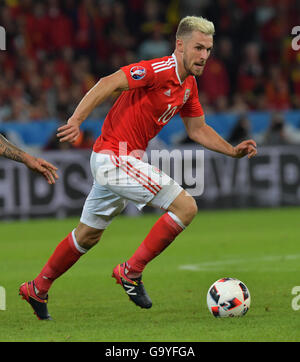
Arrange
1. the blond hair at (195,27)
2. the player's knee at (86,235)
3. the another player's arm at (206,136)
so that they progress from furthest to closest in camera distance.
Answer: the another player's arm at (206,136), the player's knee at (86,235), the blond hair at (195,27)

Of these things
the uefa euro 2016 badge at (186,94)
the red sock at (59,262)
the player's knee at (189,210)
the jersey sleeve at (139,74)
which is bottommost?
the red sock at (59,262)

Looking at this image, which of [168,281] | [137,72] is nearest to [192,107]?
[137,72]

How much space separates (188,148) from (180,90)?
26.8 feet

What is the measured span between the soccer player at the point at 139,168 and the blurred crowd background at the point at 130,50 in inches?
367

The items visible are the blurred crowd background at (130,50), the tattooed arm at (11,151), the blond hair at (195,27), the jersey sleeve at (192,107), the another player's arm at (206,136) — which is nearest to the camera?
the tattooed arm at (11,151)

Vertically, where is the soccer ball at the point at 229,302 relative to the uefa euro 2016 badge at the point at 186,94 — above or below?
below

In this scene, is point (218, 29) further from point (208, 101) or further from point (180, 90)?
point (180, 90)

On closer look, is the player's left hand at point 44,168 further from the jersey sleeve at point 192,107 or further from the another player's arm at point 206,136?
the another player's arm at point 206,136

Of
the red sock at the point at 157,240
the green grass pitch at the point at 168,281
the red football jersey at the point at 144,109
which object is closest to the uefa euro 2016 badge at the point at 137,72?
the red football jersey at the point at 144,109

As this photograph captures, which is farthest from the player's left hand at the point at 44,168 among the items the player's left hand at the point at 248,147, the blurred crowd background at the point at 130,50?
the blurred crowd background at the point at 130,50

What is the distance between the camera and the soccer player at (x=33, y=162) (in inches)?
222

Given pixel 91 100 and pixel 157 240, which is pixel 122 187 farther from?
pixel 91 100

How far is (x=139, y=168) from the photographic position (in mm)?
6145

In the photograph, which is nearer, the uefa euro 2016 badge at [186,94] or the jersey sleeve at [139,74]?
the jersey sleeve at [139,74]
